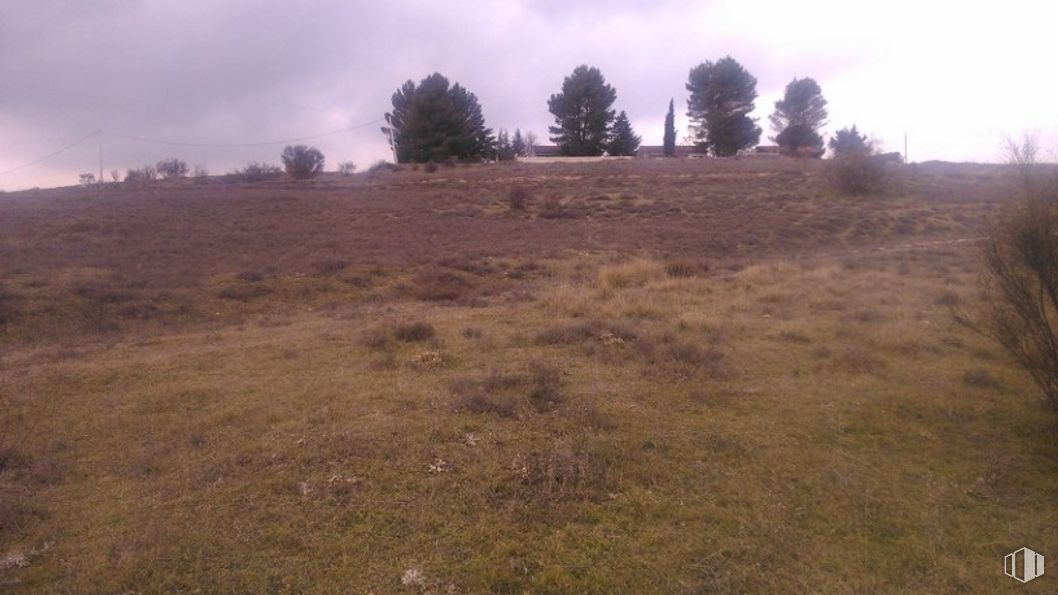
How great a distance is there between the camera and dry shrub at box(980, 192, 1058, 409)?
577 cm

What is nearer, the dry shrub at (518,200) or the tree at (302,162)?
the dry shrub at (518,200)

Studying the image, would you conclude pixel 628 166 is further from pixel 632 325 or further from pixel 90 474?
pixel 90 474

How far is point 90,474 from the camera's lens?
5219 millimetres

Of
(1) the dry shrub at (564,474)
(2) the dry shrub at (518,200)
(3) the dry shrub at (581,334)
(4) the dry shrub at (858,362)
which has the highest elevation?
(2) the dry shrub at (518,200)

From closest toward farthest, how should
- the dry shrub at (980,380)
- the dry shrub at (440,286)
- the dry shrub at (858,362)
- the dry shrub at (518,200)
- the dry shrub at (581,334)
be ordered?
1. the dry shrub at (980,380)
2. the dry shrub at (858,362)
3. the dry shrub at (581,334)
4. the dry shrub at (440,286)
5. the dry shrub at (518,200)

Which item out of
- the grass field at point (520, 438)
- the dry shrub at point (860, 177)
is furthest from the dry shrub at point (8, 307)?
the dry shrub at point (860, 177)

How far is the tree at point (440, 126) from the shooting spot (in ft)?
185

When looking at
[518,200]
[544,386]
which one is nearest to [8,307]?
[544,386]

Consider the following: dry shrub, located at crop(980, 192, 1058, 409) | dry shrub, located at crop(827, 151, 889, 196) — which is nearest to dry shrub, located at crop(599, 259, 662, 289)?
dry shrub, located at crop(980, 192, 1058, 409)

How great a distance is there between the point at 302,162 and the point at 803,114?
46.5m

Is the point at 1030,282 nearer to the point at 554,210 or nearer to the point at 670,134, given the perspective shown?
the point at 554,210

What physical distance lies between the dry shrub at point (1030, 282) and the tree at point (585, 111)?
58256 millimetres

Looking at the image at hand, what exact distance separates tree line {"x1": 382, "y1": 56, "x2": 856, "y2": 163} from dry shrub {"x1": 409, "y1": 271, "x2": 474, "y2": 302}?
42819 millimetres

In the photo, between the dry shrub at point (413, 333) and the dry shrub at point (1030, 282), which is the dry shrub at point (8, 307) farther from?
the dry shrub at point (1030, 282)
